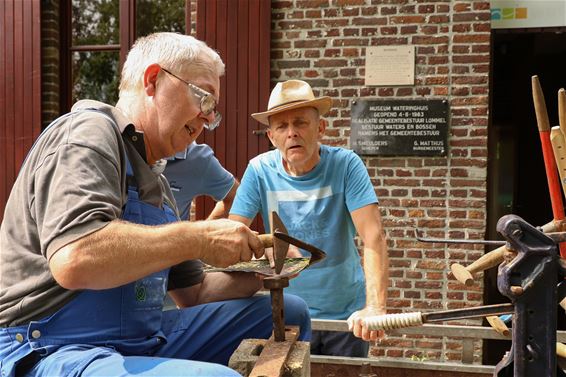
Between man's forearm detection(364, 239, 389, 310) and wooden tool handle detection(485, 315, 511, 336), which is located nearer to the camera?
wooden tool handle detection(485, 315, 511, 336)

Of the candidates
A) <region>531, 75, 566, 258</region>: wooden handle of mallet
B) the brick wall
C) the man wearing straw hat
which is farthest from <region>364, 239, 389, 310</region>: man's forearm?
the brick wall

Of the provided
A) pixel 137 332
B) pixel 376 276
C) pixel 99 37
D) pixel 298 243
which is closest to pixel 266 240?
pixel 298 243

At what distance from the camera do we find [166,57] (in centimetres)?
196

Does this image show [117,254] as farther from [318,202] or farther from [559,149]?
[318,202]

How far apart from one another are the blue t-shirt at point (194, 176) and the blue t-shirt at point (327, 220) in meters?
0.67

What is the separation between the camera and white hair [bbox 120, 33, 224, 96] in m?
1.96

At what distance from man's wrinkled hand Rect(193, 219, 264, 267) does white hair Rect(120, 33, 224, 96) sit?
0.59 m

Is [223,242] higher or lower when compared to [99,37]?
lower

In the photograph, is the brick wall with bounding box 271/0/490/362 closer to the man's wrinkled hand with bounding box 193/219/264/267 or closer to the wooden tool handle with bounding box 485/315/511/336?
the wooden tool handle with bounding box 485/315/511/336

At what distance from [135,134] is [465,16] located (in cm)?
360

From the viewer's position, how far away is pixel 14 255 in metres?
1.63

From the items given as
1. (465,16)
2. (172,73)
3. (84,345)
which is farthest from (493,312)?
(465,16)

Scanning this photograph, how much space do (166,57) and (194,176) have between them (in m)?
1.77

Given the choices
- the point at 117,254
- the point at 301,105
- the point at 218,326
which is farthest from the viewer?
the point at 301,105
